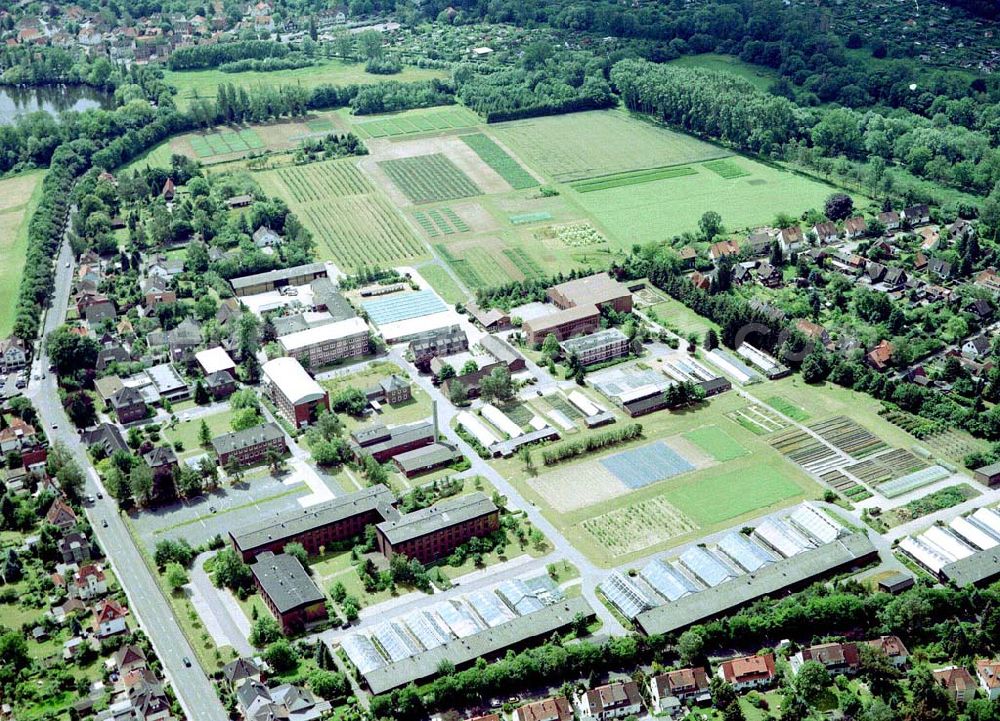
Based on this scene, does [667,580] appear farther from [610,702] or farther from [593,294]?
[593,294]

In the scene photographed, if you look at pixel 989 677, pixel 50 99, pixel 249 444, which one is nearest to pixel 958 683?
pixel 989 677

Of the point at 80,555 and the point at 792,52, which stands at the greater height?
the point at 792,52

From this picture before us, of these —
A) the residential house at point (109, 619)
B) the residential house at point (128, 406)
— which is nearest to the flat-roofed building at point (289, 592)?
the residential house at point (109, 619)

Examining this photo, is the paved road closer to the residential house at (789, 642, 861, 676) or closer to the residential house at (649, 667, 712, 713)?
the residential house at (649, 667, 712, 713)

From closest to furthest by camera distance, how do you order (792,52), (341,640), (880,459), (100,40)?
1. (341,640)
2. (880,459)
3. (792,52)
4. (100,40)

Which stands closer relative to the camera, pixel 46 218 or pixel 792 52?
pixel 46 218

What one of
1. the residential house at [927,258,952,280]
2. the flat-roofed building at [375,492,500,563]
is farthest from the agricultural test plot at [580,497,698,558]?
the residential house at [927,258,952,280]

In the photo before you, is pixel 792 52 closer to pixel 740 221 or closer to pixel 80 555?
pixel 740 221

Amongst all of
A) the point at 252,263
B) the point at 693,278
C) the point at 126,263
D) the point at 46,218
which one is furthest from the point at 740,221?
the point at 46,218
